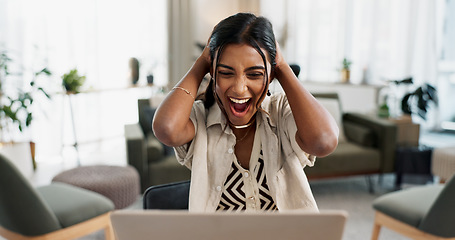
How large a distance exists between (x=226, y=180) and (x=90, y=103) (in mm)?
4366

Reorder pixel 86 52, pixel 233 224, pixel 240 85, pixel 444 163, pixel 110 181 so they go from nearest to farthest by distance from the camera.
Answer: pixel 233 224, pixel 240 85, pixel 110 181, pixel 444 163, pixel 86 52

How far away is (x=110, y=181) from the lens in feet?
8.70

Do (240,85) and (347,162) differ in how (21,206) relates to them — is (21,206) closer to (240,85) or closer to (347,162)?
(240,85)

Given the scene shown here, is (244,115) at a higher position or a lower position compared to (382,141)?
higher

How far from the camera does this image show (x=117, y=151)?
4820mm

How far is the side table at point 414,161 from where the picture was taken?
3281 mm

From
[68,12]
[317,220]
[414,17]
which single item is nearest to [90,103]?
[68,12]

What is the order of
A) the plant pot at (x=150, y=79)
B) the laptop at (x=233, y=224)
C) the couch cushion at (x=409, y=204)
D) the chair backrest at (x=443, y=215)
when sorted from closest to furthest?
the laptop at (x=233, y=224)
the chair backrest at (x=443, y=215)
the couch cushion at (x=409, y=204)
the plant pot at (x=150, y=79)

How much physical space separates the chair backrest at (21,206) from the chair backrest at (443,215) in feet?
5.80

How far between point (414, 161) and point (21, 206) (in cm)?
276

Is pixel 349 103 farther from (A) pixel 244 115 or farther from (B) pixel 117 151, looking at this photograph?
(A) pixel 244 115

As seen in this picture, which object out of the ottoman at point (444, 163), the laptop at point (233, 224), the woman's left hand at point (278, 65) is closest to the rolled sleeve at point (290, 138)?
the woman's left hand at point (278, 65)

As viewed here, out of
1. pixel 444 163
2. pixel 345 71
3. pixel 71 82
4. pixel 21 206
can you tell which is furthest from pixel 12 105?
pixel 345 71

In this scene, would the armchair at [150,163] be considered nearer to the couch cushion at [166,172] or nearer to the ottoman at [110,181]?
the couch cushion at [166,172]
